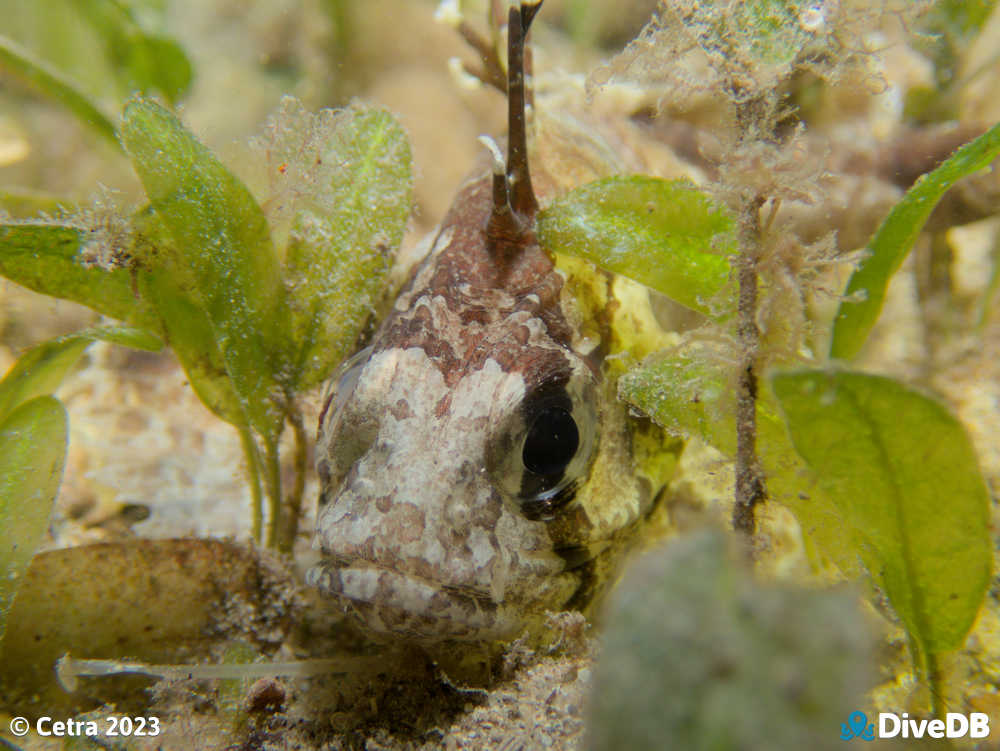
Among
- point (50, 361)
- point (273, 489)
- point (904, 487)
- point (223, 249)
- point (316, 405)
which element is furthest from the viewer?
point (316, 405)

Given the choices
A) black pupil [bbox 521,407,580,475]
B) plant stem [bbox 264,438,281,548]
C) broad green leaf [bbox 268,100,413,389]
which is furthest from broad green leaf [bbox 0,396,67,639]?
black pupil [bbox 521,407,580,475]

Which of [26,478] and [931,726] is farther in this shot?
[26,478]

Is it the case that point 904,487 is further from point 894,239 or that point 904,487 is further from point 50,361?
point 50,361

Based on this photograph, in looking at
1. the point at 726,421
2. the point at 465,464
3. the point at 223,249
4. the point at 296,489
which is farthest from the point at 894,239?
the point at 296,489

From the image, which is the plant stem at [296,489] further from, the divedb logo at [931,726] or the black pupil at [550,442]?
the divedb logo at [931,726]

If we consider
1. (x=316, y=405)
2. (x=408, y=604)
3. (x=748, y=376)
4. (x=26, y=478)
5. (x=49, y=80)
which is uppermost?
(x=49, y=80)

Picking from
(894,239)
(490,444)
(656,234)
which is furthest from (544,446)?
(894,239)

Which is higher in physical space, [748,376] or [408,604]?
[748,376]

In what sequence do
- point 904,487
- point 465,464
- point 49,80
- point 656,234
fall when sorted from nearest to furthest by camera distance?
point 904,487 < point 465,464 < point 656,234 < point 49,80
